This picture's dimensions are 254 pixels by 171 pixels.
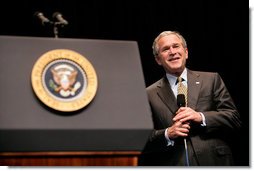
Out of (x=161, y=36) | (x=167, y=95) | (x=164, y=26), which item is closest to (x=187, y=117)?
(x=167, y=95)

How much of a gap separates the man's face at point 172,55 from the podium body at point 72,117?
0.75 metres

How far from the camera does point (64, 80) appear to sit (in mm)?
1974

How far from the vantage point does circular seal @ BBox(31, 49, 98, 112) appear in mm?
1939

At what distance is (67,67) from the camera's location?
2018mm

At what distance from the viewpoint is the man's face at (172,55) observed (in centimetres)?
281

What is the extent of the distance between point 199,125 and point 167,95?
Result: 280 mm

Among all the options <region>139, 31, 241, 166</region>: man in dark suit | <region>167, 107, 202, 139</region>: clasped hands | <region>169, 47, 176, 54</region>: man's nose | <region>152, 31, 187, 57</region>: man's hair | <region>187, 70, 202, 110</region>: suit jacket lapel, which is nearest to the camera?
<region>167, 107, 202, 139</region>: clasped hands

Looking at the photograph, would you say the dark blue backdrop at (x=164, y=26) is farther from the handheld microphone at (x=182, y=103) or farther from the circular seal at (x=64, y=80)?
the circular seal at (x=64, y=80)

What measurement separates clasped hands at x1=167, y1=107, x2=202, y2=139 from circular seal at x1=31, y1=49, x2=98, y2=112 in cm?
63

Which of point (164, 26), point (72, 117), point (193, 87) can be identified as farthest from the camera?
point (164, 26)

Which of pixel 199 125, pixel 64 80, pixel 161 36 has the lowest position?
pixel 199 125

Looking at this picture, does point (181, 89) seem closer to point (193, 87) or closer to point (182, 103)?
point (193, 87)

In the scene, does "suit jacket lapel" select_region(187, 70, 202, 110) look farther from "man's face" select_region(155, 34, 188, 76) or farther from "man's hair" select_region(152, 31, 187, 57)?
"man's hair" select_region(152, 31, 187, 57)

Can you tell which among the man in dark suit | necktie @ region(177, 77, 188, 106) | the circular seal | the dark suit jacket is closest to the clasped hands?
the man in dark suit
